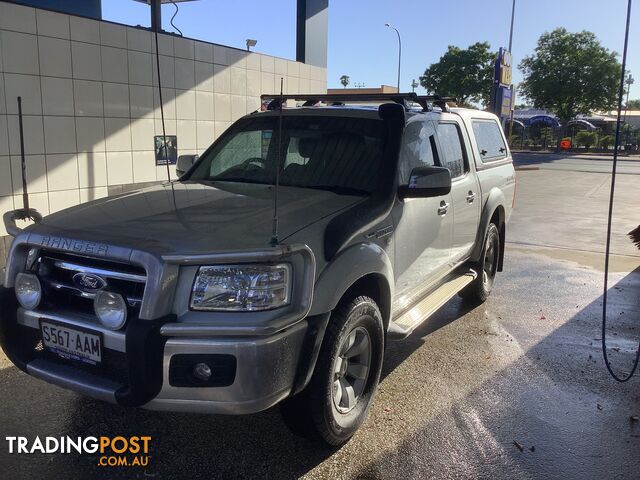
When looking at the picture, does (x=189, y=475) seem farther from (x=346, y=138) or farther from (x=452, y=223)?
(x=452, y=223)

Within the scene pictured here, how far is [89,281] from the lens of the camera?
2750 mm

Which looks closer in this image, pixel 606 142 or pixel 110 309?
pixel 110 309

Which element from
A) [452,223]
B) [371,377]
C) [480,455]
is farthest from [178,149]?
[480,455]

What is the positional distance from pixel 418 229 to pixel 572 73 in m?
46.9

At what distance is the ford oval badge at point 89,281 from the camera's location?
272cm

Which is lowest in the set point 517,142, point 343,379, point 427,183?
point 343,379

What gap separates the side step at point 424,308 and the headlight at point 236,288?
1299 millimetres

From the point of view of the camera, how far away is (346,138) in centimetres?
398

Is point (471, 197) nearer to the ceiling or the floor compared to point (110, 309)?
nearer to the ceiling

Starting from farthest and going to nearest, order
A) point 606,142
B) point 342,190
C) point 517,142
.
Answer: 1. point 517,142
2. point 606,142
3. point 342,190

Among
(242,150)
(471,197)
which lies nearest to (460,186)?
(471,197)

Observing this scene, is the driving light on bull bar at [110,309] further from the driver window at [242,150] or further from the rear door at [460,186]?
the rear door at [460,186]

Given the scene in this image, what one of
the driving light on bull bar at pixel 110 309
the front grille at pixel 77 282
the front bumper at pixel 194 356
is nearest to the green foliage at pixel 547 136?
the front bumper at pixel 194 356

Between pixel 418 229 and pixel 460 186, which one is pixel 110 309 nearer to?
pixel 418 229
